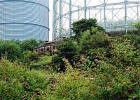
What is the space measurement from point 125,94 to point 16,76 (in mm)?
3884

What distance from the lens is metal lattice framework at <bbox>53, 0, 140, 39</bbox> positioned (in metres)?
16.0

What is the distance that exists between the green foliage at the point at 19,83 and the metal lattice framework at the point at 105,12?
910 cm

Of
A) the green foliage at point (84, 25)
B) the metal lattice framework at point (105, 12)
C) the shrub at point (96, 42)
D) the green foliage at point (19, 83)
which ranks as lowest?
the green foliage at point (19, 83)

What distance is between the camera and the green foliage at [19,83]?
605 cm

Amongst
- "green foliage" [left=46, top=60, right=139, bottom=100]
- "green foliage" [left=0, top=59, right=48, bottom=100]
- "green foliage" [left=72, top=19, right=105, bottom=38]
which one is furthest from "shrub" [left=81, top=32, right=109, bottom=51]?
"green foliage" [left=46, top=60, right=139, bottom=100]

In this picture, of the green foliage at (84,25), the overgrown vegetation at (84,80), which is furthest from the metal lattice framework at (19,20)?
the overgrown vegetation at (84,80)

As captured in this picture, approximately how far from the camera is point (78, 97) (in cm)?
483

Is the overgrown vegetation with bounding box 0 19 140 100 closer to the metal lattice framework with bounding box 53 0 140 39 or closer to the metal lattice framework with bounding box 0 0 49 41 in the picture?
the metal lattice framework with bounding box 53 0 140 39

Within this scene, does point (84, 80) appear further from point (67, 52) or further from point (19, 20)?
point (19, 20)

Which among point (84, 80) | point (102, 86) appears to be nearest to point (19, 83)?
point (84, 80)

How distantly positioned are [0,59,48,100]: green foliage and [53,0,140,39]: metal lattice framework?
29.8 ft

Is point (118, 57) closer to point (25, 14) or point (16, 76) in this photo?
point (16, 76)

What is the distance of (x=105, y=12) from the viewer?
16391 mm

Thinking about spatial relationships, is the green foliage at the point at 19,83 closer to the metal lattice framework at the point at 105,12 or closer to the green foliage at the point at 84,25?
the green foliage at the point at 84,25
